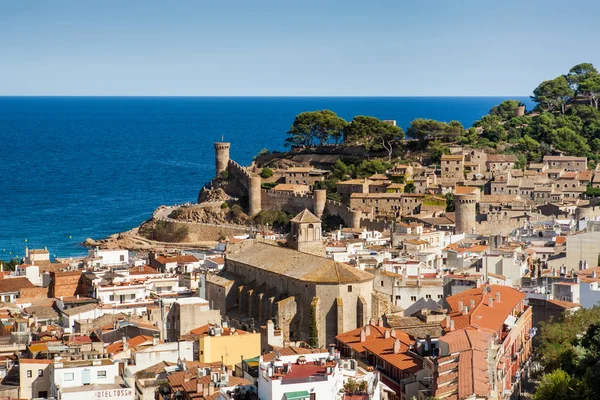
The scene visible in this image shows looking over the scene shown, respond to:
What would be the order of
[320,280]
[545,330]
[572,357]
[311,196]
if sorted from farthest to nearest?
[311,196]
[320,280]
[545,330]
[572,357]

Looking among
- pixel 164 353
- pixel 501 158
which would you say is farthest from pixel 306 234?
pixel 501 158

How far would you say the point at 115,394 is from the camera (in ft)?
71.0

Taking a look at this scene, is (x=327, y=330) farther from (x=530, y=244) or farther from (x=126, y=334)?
(x=530, y=244)

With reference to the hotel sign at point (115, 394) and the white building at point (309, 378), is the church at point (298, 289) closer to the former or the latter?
the white building at point (309, 378)

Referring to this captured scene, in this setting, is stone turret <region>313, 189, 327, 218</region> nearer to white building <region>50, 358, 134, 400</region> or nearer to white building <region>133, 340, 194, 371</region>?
white building <region>133, 340, 194, 371</region>

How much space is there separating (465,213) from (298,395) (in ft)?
111

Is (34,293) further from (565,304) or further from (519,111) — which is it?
(519,111)

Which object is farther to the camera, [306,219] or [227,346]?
[306,219]

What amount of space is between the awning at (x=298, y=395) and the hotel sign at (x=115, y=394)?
363 cm

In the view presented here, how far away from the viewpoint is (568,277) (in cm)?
3338

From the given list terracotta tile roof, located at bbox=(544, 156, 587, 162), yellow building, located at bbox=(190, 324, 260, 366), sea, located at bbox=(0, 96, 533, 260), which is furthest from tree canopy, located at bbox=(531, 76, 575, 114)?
yellow building, located at bbox=(190, 324, 260, 366)

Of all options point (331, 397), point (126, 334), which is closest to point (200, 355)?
point (126, 334)

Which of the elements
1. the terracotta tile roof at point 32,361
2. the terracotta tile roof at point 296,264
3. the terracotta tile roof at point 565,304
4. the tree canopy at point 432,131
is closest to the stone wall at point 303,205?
the tree canopy at point 432,131

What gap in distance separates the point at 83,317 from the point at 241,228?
1237 inches
